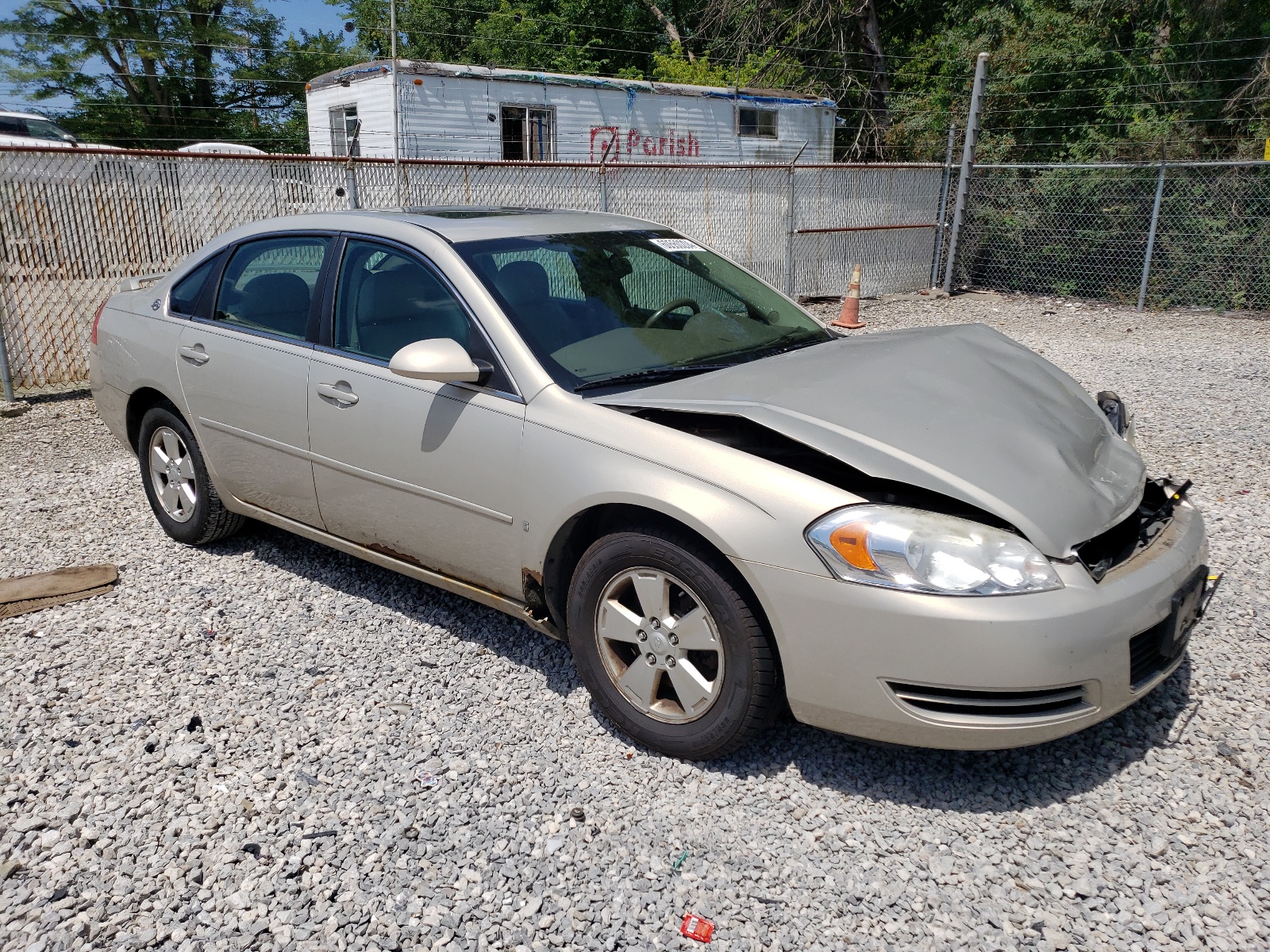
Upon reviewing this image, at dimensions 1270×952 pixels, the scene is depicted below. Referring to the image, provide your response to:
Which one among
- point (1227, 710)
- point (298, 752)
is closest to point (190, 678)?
point (298, 752)

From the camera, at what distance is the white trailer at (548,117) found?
16.8 m

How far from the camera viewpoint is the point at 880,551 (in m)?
2.68

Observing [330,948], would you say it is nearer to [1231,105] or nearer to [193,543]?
[193,543]

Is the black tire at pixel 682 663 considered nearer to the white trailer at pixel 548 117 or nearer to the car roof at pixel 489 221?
the car roof at pixel 489 221

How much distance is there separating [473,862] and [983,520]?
5.69 ft

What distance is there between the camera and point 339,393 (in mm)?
3893

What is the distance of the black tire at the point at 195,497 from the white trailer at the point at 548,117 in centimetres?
1272

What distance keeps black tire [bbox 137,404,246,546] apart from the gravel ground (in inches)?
20.1

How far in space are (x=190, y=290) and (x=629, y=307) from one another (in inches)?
91.5

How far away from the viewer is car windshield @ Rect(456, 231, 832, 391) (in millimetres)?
3564

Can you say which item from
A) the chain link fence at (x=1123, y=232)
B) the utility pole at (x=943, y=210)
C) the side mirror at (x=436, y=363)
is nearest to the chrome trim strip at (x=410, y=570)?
the side mirror at (x=436, y=363)

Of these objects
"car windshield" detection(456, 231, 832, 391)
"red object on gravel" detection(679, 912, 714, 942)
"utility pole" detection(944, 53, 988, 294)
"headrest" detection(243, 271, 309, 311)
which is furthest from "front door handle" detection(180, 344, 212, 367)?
"utility pole" detection(944, 53, 988, 294)

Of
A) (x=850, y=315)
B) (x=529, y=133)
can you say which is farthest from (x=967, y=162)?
(x=529, y=133)

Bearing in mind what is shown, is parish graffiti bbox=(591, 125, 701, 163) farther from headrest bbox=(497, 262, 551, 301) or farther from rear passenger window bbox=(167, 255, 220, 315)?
headrest bbox=(497, 262, 551, 301)
